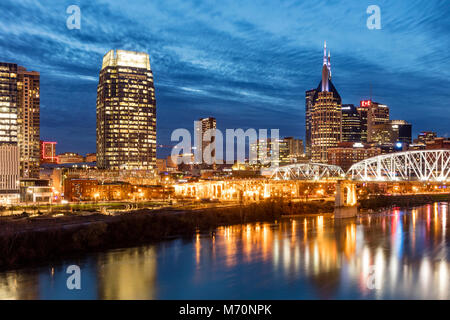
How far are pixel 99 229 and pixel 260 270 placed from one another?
14.2 metres

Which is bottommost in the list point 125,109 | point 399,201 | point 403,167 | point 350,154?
point 399,201

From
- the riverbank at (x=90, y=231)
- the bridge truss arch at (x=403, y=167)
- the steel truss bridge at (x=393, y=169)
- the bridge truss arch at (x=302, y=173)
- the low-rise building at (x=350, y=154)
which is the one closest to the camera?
the riverbank at (x=90, y=231)

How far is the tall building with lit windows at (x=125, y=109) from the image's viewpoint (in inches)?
5266

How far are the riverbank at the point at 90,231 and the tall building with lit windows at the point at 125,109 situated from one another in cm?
8580

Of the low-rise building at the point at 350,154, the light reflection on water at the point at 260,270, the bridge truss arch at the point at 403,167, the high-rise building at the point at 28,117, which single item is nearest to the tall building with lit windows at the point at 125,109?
the high-rise building at the point at 28,117

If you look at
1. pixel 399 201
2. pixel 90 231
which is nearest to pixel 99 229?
pixel 90 231

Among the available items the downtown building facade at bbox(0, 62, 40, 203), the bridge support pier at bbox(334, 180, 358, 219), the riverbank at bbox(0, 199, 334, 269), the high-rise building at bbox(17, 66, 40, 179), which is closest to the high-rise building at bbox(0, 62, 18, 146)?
the downtown building facade at bbox(0, 62, 40, 203)

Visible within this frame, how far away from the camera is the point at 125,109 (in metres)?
135

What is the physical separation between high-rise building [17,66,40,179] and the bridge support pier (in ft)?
331

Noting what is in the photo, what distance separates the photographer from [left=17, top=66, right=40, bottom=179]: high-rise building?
138 m

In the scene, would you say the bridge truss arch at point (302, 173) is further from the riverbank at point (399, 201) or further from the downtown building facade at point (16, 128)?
the downtown building facade at point (16, 128)

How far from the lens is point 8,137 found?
11450cm

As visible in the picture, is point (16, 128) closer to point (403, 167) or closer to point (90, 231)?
point (90, 231)
